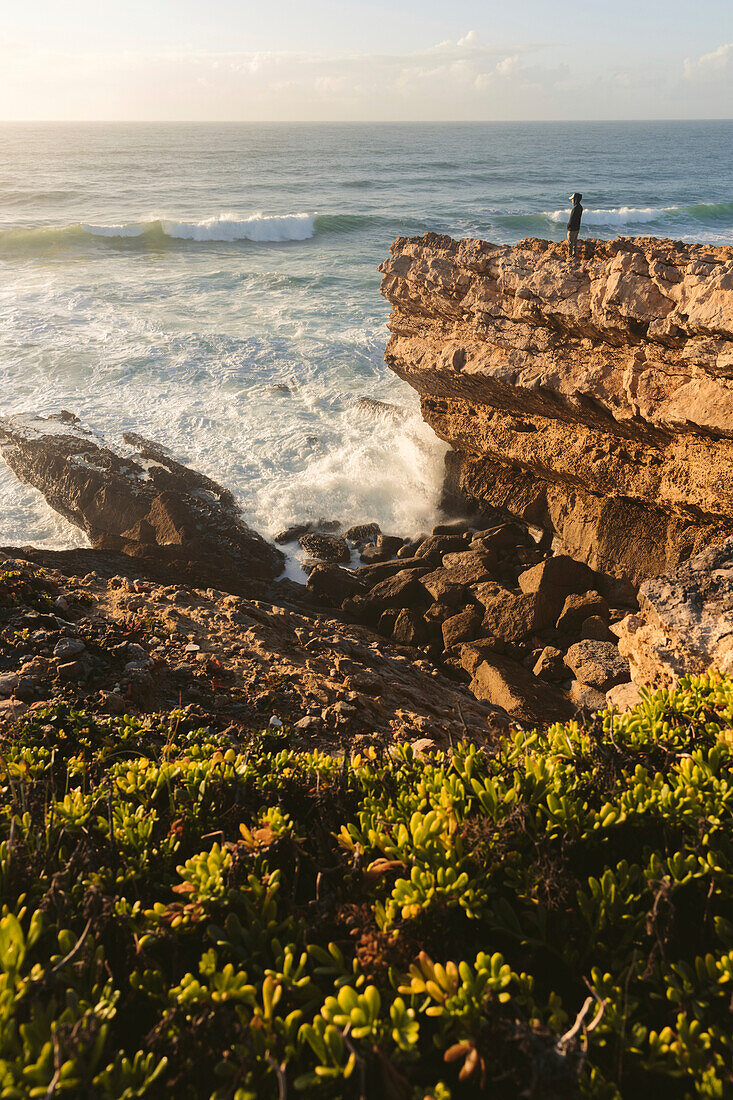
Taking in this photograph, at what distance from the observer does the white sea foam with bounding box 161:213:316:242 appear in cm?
2986

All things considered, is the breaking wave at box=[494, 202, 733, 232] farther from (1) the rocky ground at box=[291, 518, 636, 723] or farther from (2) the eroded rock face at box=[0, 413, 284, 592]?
(1) the rocky ground at box=[291, 518, 636, 723]

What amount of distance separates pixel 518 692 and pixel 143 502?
22.0 ft

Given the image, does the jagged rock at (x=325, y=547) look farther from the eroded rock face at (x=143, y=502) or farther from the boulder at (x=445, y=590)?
the boulder at (x=445, y=590)

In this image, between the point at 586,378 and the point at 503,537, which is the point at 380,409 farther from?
the point at 586,378

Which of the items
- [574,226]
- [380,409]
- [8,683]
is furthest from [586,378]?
[380,409]

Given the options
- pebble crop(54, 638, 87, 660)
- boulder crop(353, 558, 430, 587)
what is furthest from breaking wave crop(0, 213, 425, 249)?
pebble crop(54, 638, 87, 660)

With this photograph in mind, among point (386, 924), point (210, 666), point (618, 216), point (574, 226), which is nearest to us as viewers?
point (386, 924)

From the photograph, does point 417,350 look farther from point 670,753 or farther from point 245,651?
point 670,753

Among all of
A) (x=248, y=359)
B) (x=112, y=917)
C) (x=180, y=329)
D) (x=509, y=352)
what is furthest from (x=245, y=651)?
(x=180, y=329)

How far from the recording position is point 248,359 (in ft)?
52.5

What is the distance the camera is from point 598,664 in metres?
6.68

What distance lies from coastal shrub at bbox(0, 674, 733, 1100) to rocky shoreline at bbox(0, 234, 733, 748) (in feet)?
6.08

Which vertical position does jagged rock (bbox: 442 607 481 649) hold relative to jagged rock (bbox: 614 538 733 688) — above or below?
below

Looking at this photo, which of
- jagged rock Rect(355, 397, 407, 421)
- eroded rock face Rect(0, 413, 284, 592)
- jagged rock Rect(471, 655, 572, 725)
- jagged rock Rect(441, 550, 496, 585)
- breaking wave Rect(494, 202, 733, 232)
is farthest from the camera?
breaking wave Rect(494, 202, 733, 232)
